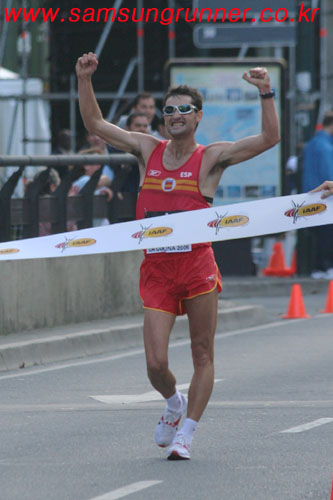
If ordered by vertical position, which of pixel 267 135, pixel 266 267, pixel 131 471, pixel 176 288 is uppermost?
pixel 267 135

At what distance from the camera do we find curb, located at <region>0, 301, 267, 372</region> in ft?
39.7

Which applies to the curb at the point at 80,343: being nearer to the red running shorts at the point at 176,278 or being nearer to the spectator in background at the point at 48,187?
the spectator in background at the point at 48,187

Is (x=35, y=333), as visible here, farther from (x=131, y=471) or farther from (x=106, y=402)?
(x=131, y=471)

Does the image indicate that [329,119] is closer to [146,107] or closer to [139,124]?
[146,107]

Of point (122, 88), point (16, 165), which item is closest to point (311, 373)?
point (16, 165)

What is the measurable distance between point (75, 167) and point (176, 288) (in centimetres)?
666

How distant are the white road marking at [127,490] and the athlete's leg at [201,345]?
32.7 inches

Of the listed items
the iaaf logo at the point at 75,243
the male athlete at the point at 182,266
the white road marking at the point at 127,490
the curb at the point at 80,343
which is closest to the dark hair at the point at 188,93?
the male athlete at the point at 182,266

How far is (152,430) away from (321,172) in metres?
11.5

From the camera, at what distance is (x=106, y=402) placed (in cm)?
1008

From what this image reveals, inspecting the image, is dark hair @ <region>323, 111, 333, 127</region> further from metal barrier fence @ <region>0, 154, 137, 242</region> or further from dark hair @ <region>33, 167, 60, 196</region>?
dark hair @ <region>33, 167, 60, 196</region>

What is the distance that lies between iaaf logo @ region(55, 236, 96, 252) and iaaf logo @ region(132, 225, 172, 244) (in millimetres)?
278

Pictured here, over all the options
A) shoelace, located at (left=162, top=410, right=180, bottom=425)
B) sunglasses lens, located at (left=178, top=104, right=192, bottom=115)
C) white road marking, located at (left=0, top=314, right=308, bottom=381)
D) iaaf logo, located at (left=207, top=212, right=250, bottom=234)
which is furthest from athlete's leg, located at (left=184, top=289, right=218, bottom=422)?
white road marking, located at (left=0, top=314, right=308, bottom=381)

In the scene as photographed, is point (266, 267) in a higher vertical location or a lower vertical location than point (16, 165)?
lower
